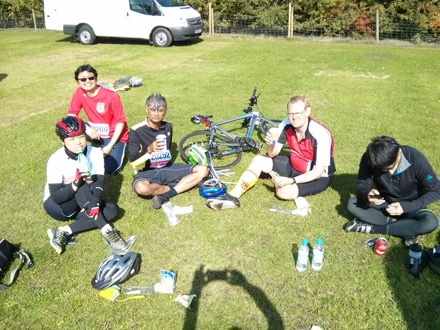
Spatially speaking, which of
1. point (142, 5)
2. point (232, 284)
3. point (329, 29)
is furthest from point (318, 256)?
point (329, 29)

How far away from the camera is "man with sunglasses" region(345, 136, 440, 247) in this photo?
3961mm

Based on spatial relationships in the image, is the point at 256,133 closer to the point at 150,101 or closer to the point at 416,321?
the point at 150,101

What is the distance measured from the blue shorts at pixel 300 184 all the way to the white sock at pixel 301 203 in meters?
0.08

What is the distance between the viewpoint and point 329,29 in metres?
20.8

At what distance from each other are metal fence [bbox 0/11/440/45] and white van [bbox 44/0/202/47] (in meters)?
4.69

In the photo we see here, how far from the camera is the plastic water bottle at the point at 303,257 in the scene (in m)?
4.00

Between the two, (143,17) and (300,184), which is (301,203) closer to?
(300,184)

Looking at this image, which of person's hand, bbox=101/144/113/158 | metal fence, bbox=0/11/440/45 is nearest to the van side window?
metal fence, bbox=0/11/440/45

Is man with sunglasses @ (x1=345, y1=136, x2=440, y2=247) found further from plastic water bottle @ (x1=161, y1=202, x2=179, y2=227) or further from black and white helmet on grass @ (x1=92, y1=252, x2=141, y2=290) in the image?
black and white helmet on grass @ (x1=92, y1=252, x2=141, y2=290)

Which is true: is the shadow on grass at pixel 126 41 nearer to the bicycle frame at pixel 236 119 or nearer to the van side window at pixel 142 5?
the van side window at pixel 142 5

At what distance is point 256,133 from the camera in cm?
781

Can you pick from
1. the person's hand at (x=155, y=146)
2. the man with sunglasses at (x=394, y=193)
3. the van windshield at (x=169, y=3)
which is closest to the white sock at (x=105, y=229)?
the person's hand at (x=155, y=146)

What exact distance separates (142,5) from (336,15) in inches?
430

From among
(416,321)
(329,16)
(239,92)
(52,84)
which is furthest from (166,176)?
(329,16)
